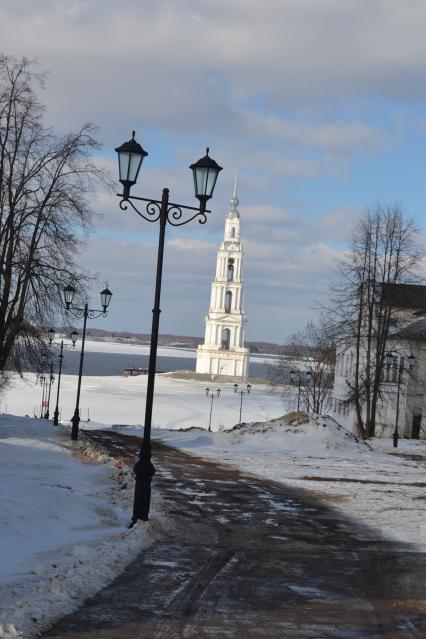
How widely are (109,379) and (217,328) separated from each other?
23.7 metres

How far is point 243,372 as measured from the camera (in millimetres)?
140875

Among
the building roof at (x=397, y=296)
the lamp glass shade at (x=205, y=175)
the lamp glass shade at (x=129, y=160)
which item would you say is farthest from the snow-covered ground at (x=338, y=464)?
the building roof at (x=397, y=296)

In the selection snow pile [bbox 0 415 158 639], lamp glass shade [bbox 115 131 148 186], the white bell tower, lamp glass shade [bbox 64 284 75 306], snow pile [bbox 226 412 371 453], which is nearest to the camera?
snow pile [bbox 0 415 158 639]

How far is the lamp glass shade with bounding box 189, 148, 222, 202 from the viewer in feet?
40.2

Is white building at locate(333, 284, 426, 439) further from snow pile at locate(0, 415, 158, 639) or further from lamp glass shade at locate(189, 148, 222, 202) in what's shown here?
lamp glass shade at locate(189, 148, 222, 202)

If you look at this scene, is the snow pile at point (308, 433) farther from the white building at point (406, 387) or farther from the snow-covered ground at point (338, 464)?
the white building at point (406, 387)

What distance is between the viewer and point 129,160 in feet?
39.3

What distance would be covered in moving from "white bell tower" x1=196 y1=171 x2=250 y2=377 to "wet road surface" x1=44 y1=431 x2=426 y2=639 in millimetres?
123795

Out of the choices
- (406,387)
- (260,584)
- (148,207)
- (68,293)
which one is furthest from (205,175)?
(406,387)

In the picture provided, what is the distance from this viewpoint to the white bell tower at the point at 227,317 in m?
139

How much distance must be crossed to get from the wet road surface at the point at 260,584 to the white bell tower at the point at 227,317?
4874 inches

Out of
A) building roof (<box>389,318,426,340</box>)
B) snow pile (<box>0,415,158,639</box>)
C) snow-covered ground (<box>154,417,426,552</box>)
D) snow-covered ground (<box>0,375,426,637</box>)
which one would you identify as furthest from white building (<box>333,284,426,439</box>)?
snow pile (<box>0,415,158,639</box>)

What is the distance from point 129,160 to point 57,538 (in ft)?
17.5

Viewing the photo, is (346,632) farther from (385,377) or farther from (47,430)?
(385,377)
